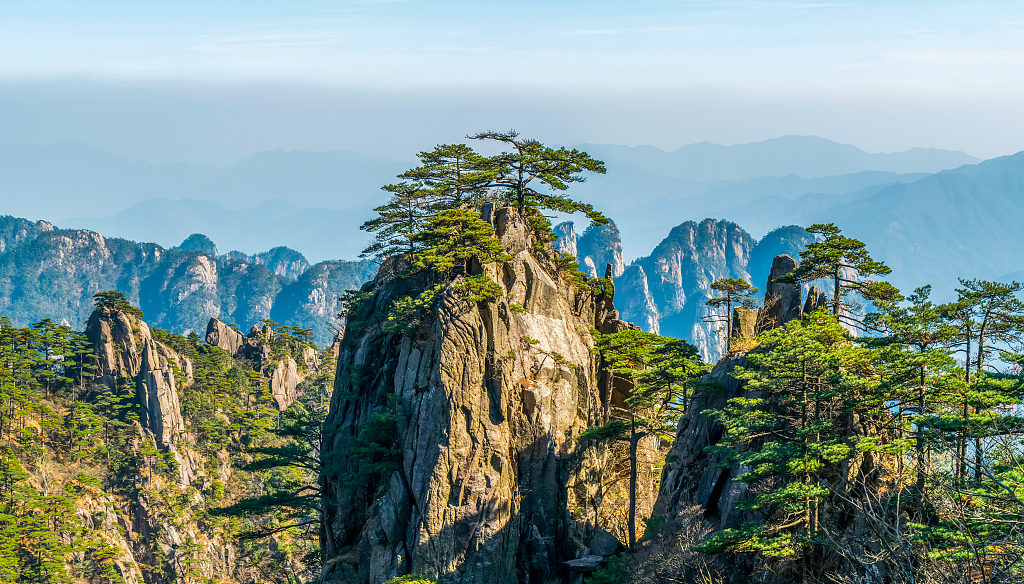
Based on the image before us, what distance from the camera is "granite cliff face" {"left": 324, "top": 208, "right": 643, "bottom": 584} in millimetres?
30203

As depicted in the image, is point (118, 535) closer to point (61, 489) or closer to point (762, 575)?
point (61, 489)

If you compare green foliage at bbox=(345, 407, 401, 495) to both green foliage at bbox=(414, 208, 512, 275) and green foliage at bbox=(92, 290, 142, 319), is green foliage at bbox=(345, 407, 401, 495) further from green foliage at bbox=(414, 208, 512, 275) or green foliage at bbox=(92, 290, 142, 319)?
green foliage at bbox=(92, 290, 142, 319)

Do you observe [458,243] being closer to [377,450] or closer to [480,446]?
[480,446]

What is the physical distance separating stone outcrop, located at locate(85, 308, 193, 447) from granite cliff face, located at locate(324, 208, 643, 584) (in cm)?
3489

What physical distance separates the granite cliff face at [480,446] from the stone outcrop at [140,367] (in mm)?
34886

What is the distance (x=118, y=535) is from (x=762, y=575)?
50.1 m

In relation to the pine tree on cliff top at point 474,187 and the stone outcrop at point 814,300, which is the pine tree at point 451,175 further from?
the stone outcrop at point 814,300

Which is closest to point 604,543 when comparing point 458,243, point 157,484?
point 458,243

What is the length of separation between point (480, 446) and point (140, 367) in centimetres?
4597

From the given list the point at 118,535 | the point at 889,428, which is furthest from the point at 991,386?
the point at 118,535

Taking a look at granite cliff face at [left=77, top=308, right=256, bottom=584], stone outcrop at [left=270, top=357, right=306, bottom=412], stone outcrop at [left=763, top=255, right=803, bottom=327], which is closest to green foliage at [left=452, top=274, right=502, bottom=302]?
stone outcrop at [left=763, top=255, right=803, bottom=327]

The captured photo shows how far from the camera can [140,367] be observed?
64625 millimetres

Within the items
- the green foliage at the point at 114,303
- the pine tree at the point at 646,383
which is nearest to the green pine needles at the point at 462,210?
the pine tree at the point at 646,383

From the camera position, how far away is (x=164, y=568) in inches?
2172
